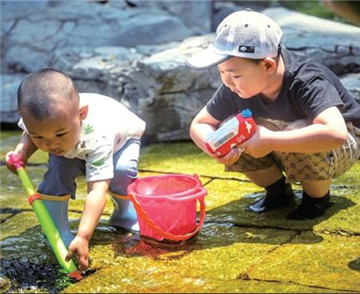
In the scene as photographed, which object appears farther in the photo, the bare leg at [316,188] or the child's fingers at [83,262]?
the bare leg at [316,188]

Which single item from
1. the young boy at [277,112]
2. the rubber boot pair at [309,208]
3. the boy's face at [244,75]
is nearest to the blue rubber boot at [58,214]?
the young boy at [277,112]

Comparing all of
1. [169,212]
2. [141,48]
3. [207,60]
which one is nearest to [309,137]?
[207,60]

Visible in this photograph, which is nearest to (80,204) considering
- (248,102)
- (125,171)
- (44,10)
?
(125,171)

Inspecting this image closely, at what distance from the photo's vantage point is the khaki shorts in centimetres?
328

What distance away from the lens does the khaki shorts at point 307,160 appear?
3.28 metres

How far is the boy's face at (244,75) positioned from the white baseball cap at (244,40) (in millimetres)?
41

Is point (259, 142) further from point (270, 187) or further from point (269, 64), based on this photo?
point (270, 187)

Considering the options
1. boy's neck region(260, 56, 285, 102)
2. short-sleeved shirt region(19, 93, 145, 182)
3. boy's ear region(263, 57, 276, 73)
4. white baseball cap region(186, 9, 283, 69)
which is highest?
white baseball cap region(186, 9, 283, 69)

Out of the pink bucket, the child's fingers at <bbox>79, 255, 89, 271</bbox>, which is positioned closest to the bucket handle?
the pink bucket

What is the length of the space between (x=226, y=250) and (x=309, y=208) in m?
0.54

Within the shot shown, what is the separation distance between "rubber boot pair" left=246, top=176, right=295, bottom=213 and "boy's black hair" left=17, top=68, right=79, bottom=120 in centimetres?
104

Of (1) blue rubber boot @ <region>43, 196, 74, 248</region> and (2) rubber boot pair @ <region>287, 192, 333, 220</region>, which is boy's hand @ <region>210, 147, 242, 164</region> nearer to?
(2) rubber boot pair @ <region>287, 192, 333, 220</region>

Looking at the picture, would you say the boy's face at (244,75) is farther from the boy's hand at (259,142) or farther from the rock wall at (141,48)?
the rock wall at (141,48)

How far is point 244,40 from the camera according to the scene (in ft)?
10.2
